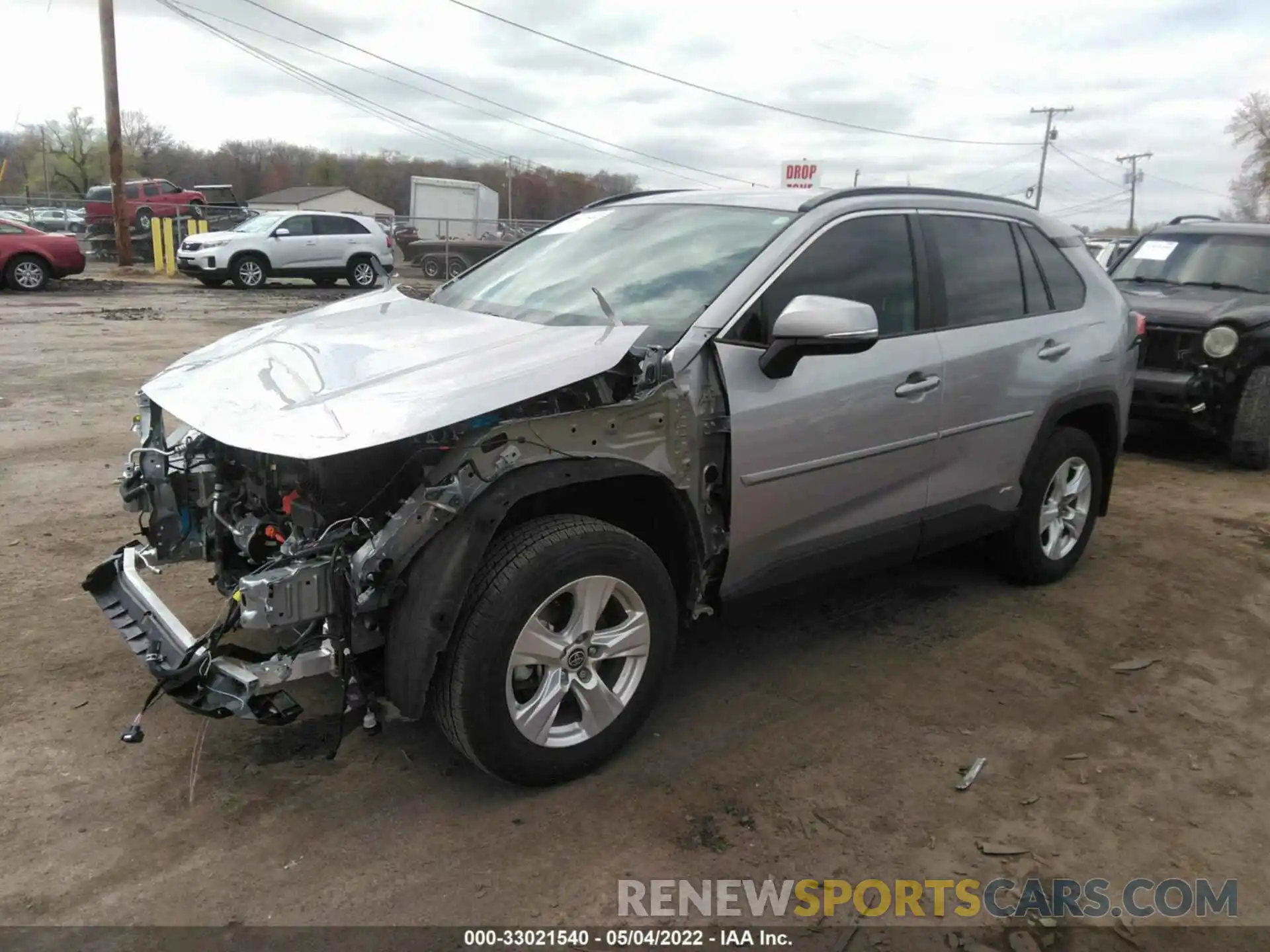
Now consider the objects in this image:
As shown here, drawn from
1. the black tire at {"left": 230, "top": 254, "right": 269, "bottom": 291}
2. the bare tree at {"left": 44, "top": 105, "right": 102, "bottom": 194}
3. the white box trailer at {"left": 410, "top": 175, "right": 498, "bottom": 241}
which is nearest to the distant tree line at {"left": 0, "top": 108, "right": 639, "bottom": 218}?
the bare tree at {"left": 44, "top": 105, "right": 102, "bottom": 194}

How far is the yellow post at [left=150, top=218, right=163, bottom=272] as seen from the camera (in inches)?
986

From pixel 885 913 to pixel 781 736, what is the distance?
0.88 m

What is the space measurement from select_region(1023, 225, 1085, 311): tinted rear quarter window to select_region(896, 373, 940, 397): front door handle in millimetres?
1208

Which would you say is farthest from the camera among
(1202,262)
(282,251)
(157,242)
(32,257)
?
(157,242)

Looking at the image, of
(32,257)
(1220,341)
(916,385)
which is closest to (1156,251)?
(1220,341)

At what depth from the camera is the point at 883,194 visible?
3947 mm

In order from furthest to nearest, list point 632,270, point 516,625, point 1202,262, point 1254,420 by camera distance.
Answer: point 1202,262 < point 1254,420 < point 632,270 < point 516,625

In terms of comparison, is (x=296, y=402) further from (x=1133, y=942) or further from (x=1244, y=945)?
(x=1244, y=945)

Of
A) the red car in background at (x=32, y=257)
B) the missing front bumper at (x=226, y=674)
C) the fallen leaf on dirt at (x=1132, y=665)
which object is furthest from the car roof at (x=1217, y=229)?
the red car in background at (x=32, y=257)

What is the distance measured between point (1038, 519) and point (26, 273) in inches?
794

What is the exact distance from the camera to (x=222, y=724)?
131 inches

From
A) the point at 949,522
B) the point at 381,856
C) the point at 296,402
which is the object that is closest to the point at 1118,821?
the point at 949,522

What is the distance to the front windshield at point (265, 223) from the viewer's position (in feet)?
70.3

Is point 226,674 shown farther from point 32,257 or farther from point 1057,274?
point 32,257
